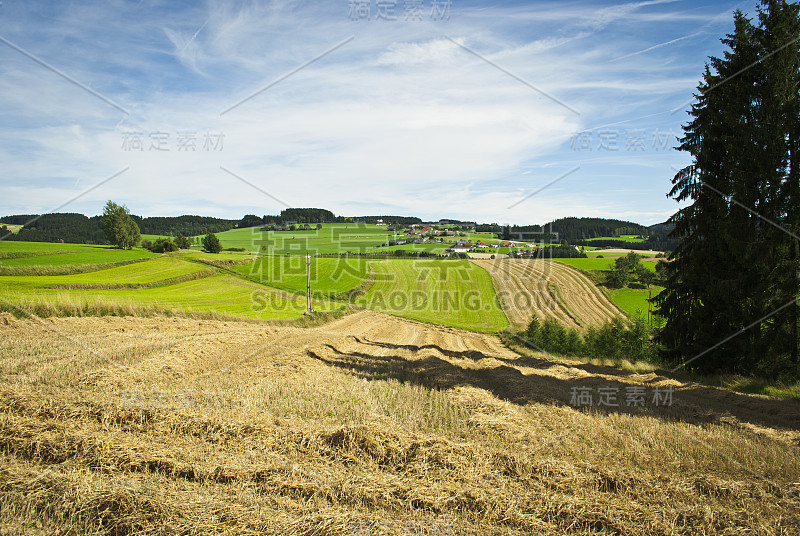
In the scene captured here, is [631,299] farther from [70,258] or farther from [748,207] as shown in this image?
[70,258]

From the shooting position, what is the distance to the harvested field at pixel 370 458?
3.82 meters

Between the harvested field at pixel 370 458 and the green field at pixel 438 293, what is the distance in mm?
30512

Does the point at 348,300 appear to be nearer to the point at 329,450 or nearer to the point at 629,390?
the point at 629,390

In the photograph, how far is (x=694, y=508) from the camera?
4078mm

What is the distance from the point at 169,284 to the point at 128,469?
43891 millimetres

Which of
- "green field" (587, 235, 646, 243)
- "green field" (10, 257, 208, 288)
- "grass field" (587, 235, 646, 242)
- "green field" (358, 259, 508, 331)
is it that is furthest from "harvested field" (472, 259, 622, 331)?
"green field" (10, 257, 208, 288)

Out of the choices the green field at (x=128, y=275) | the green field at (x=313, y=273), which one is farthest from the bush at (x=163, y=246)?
the green field at (x=313, y=273)

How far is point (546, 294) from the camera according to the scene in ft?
178

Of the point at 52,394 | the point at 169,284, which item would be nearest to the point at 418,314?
the point at 169,284

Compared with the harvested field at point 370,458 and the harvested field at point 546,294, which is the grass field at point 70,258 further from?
the harvested field at point 546,294

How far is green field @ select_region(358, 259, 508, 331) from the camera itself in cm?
4266

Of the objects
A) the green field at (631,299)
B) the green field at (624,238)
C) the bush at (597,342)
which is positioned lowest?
the bush at (597,342)

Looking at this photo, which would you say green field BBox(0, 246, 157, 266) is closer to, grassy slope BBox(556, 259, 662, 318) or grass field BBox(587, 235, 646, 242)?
grassy slope BBox(556, 259, 662, 318)

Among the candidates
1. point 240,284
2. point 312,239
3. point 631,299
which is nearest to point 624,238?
point 631,299
